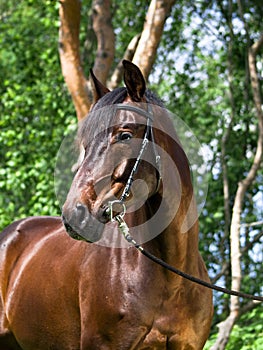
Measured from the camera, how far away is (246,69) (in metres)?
9.50

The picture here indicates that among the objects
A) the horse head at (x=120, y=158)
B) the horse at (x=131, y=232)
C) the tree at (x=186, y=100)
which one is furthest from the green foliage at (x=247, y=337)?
the horse head at (x=120, y=158)

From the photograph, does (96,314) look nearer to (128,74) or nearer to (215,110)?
(128,74)

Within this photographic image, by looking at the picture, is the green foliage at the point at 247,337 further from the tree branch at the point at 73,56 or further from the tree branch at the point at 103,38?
the tree branch at the point at 103,38

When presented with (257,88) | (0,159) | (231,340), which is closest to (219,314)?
(231,340)

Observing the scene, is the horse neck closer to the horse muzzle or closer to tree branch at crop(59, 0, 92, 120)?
the horse muzzle

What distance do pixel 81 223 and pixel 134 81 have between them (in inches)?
31.4

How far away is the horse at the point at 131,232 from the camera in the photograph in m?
3.62

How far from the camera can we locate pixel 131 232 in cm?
401

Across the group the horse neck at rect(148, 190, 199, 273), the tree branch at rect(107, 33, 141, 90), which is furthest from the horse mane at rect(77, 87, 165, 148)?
the tree branch at rect(107, 33, 141, 90)

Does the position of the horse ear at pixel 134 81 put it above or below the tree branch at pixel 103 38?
below

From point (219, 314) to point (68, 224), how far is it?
21.0 ft

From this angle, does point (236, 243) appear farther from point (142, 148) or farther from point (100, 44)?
point (142, 148)

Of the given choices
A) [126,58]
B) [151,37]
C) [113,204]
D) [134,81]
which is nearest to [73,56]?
[126,58]

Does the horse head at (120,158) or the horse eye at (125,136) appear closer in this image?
the horse head at (120,158)
